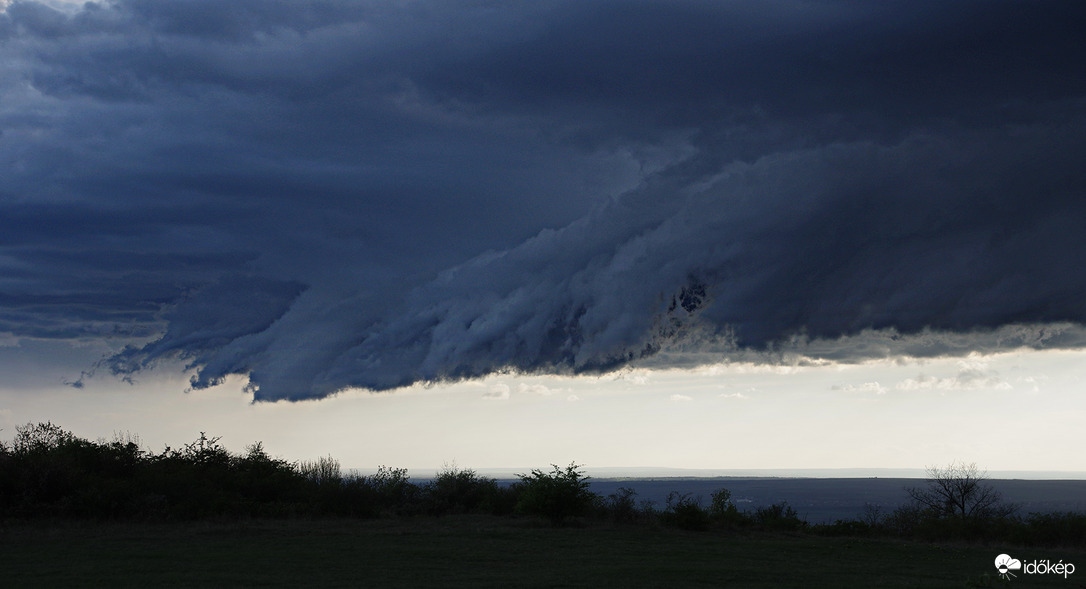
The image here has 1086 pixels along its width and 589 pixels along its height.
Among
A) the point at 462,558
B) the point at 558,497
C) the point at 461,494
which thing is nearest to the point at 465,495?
the point at 461,494

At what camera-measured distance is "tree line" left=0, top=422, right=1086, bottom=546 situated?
48.4 meters

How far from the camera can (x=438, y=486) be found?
2596 inches

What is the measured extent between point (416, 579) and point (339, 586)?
107 inches

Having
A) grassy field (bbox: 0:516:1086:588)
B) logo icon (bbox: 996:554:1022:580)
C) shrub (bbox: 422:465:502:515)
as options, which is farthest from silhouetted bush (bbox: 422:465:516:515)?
logo icon (bbox: 996:554:1022:580)

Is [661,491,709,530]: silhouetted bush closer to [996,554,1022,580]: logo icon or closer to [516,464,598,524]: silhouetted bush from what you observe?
[516,464,598,524]: silhouetted bush

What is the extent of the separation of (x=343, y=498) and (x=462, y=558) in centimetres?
2877

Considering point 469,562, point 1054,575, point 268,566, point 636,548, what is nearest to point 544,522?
point 636,548

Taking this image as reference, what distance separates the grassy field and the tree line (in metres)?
3.65

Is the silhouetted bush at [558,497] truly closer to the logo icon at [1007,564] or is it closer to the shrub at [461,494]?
the shrub at [461,494]

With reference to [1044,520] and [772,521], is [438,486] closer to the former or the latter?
[772,521]

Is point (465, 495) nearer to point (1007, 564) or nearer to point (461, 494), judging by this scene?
point (461, 494)

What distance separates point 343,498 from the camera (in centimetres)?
6019

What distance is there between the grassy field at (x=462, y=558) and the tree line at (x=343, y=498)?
3645mm

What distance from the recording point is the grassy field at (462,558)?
28125 millimetres
